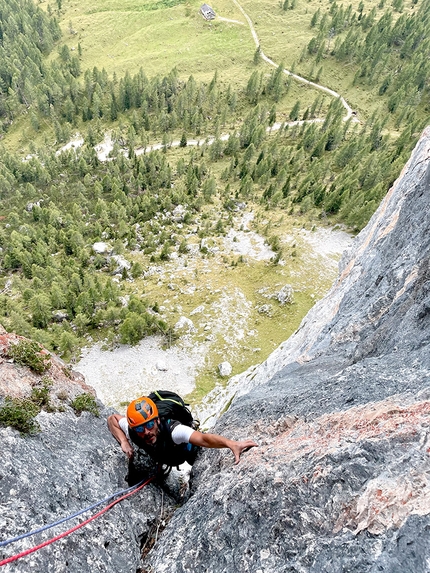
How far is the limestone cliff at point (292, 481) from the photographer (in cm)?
496

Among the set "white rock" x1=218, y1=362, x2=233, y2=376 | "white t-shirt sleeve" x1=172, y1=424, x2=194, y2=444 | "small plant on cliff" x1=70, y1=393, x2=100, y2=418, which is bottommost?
"white rock" x1=218, y1=362, x2=233, y2=376

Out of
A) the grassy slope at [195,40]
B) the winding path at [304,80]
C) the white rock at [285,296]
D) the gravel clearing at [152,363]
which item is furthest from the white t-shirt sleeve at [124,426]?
the winding path at [304,80]

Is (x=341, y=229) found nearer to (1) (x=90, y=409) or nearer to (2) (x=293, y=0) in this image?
(1) (x=90, y=409)

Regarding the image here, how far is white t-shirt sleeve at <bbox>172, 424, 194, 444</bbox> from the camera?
8.33 m

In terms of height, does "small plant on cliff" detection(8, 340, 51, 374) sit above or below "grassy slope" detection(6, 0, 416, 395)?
below

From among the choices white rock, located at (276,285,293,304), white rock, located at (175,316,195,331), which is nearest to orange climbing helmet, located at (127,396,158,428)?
white rock, located at (175,316,195,331)

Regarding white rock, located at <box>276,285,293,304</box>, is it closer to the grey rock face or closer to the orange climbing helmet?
the grey rock face

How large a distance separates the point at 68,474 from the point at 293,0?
235 m

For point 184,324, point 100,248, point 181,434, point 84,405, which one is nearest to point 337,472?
point 181,434

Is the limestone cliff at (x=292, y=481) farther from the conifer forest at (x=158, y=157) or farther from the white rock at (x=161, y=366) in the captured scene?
the conifer forest at (x=158, y=157)

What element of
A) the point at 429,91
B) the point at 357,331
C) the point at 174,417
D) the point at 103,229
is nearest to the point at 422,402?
the point at 174,417

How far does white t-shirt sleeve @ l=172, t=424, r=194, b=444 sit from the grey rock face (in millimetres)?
1263

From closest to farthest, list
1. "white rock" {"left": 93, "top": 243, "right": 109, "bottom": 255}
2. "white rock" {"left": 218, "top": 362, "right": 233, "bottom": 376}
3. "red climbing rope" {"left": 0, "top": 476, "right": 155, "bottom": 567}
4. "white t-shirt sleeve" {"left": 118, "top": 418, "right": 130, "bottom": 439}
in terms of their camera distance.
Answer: "red climbing rope" {"left": 0, "top": 476, "right": 155, "bottom": 567}, "white t-shirt sleeve" {"left": 118, "top": 418, "right": 130, "bottom": 439}, "white rock" {"left": 218, "top": 362, "right": 233, "bottom": 376}, "white rock" {"left": 93, "top": 243, "right": 109, "bottom": 255}

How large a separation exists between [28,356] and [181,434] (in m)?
7.04
